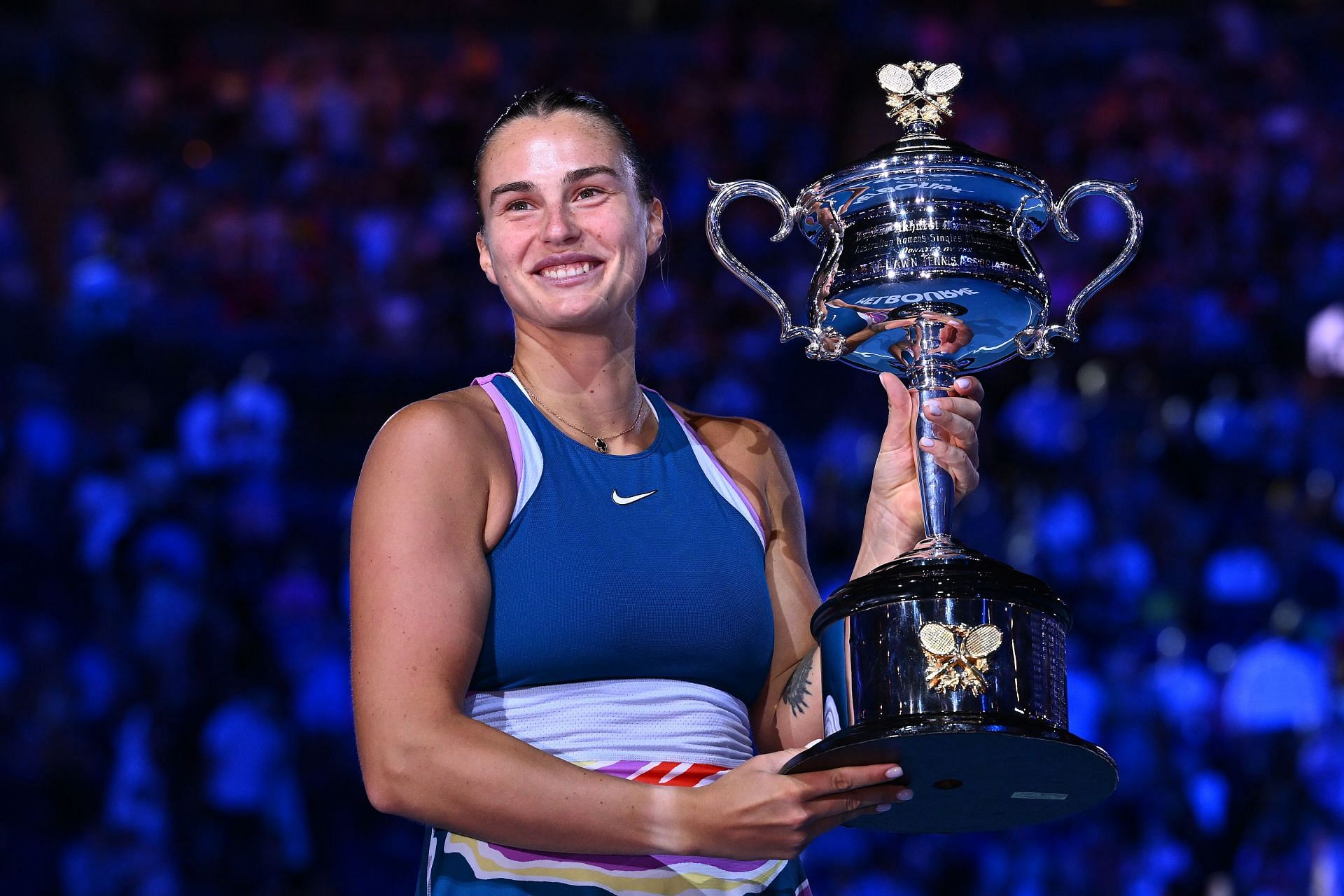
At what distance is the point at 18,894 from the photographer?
5527 millimetres

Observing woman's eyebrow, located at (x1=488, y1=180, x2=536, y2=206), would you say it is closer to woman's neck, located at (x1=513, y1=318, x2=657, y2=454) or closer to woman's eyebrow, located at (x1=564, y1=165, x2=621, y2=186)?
woman's eyebrow, located at (x1=564, y1=165, x2=621, y2=186)

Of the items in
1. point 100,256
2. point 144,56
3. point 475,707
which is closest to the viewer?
point 475,707

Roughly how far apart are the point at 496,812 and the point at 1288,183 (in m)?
7.46

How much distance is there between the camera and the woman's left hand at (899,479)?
1.65 m

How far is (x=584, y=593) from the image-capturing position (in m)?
1.47

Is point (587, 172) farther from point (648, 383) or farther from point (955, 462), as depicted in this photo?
point (648, 383)

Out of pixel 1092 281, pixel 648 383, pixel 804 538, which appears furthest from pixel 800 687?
pixel 648 383

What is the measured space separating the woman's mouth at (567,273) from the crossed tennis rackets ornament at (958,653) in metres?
0.46

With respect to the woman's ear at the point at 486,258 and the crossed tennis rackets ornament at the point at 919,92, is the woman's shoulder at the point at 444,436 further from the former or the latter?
the crossed tennis rackets ornament at the point at 919,92

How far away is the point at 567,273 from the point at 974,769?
0.59m

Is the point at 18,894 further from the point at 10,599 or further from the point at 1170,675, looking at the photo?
the point at 1170,675

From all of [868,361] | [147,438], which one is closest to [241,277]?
[147,438]

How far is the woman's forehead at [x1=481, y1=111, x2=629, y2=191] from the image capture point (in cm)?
161

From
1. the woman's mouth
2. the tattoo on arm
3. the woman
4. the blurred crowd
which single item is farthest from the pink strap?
the blurred crowd
